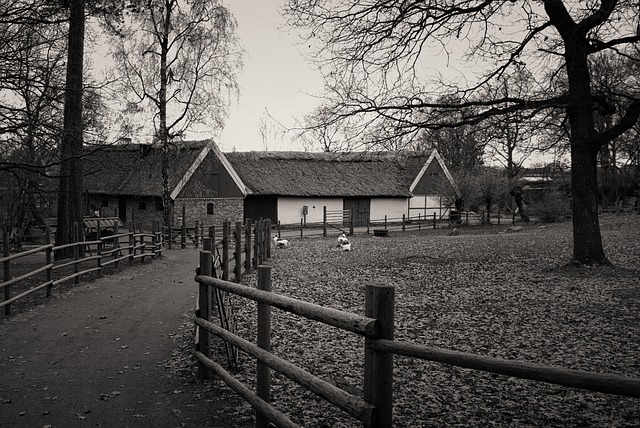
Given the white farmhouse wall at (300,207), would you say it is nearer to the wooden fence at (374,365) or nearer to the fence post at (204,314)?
the fence post at (204,314)

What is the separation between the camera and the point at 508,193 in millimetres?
40531

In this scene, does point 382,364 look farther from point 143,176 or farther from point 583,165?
point 143,176

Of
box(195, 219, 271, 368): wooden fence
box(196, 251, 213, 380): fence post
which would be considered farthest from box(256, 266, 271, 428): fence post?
box(195, 219, 271, 368): wooden fence

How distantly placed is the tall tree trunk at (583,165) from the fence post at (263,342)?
10.7 m

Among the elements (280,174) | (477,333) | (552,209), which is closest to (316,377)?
(477,333)

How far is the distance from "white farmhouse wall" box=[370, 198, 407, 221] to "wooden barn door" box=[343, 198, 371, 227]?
0.58 m

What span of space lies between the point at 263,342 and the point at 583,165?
11080mm

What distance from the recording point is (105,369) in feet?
20.8

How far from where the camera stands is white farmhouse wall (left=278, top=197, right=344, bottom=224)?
39.3m

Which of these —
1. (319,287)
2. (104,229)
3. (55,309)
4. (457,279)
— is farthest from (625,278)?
(104,229)

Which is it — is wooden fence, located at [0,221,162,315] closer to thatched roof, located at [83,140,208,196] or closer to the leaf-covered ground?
the leaf-covered ground

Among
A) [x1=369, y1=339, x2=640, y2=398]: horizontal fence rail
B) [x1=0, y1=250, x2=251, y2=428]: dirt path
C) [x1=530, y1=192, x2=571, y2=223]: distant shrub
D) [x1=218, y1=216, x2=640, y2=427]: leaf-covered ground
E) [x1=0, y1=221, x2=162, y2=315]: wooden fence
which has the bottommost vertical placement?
[x1=0, y1=250, x2=251, y2=428]: dirt path

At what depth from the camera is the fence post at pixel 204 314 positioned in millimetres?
5895

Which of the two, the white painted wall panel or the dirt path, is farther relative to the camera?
the white painted wall panel
